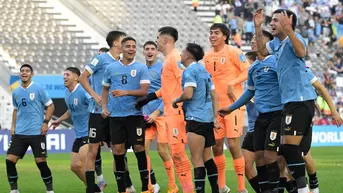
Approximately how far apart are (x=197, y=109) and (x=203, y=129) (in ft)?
0.98

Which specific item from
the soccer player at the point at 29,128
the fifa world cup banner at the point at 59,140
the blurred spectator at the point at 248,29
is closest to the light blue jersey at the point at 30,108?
the soccer player at the point at 29,128

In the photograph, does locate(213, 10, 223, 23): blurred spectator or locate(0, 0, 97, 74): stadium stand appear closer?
locate(0, 0, 97, 74): stadium stand

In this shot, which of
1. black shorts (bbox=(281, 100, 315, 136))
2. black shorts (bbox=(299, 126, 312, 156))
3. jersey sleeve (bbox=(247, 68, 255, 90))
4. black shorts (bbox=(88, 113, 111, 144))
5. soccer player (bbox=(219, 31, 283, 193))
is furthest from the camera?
black shorts (bbox=(88, 113, 111, 144))

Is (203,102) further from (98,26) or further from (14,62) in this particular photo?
(98,26)

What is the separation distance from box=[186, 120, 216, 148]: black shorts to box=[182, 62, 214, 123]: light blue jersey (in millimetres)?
59

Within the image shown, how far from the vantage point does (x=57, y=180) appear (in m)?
19.3

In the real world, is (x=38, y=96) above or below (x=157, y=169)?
above

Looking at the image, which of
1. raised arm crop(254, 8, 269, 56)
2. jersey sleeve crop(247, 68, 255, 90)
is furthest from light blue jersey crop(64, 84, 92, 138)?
raised arm crop(254, 8, 269, 56)

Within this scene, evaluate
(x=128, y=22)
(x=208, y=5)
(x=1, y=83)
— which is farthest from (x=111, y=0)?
(x=1, y=83)

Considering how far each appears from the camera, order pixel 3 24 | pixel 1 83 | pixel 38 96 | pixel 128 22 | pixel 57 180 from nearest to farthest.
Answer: pixel 38 96 → pixel 57 180 → pixel 1 83 → pixel 3 24 → pixel 128 22

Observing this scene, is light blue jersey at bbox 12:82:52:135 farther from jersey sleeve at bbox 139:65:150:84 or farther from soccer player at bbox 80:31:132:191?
jersey sleeve at bbox 139:65:150:84

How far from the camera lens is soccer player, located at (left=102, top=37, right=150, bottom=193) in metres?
14.0

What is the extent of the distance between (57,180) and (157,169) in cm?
354

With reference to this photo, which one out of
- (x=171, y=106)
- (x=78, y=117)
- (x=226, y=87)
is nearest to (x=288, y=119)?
(x=171, y=106)
